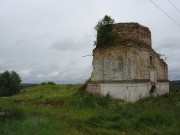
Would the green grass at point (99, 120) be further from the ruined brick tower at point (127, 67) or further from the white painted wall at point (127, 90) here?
the ruined brick tower at point (127, 67)

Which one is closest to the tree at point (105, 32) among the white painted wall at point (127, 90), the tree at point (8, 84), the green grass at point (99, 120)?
the white painted wall at point (127, 90)

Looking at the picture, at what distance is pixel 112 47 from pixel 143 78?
362 cm

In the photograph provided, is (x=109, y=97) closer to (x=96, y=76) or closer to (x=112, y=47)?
(x=96, y=76)

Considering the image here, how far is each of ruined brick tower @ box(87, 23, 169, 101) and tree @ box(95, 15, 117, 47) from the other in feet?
1.48

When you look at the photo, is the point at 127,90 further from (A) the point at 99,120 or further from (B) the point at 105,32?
(A) the point at 99,120

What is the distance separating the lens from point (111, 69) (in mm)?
21812

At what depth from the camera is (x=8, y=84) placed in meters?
36.3

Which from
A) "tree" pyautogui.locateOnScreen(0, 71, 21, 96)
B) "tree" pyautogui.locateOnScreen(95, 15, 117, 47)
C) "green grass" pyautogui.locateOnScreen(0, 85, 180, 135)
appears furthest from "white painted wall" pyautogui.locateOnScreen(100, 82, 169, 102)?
"tree" pyautogui.locateOnScreen(0, 71, 21, 96)

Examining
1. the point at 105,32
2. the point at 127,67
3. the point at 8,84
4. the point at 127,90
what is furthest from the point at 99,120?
the point at 8,84

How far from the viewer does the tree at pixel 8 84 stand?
36000mm

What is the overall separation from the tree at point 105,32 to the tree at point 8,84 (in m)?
17.3

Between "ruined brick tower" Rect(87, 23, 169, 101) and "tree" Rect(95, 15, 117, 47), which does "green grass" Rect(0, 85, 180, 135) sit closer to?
"ruined brick tower" Rect(87, 23, 169, 101)

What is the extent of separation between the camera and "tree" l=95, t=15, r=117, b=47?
22.8 meters

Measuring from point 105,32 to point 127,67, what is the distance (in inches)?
165
